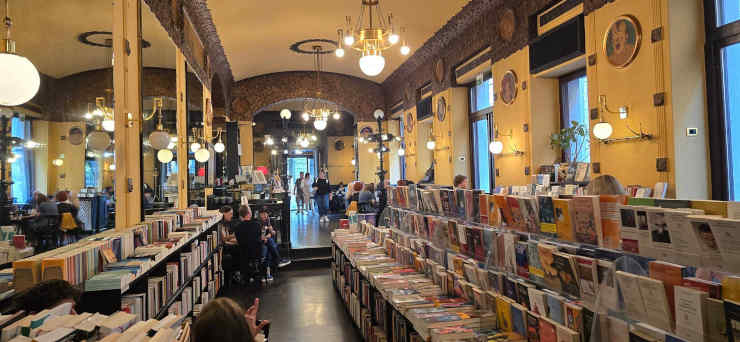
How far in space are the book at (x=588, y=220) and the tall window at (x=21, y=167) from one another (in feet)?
9.56

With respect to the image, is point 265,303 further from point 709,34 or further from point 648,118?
point 709,34

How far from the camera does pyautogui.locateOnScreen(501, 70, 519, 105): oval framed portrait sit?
25.6 ft

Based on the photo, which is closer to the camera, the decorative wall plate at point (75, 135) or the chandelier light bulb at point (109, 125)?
the decorative wall plate at point (75, 135)

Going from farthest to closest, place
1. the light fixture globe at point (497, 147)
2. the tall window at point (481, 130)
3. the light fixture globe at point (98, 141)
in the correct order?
the tall window at point (481, 130), the light fixture globe at point (497, 147), the light fixture globe at point (98, 141)

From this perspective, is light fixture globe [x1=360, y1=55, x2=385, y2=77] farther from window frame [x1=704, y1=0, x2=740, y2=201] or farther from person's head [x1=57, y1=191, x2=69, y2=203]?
person's head [x1=57, y1=191, x2=69, y2=203]

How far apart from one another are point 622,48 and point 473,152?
210 inches

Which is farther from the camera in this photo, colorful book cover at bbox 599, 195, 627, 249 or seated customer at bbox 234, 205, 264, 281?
seated customer at bbox 234, 205, 264, 281

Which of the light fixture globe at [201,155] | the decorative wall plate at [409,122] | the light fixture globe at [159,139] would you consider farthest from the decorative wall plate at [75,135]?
the decorative wall plate at [409,122]

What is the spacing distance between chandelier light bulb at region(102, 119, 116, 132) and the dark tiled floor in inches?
105

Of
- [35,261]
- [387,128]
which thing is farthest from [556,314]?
[387,128]

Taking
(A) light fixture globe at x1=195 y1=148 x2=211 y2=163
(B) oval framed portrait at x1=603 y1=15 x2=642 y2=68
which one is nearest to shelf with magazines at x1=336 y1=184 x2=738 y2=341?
(B) oval framed portrait at x1=603 y1=15 x2=642 y2=68

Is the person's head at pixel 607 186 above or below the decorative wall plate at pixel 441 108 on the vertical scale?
below

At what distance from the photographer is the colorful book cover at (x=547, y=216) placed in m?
2.33

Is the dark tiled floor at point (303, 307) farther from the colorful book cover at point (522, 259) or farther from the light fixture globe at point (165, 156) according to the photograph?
the colorful book cover at point (522, 259)
